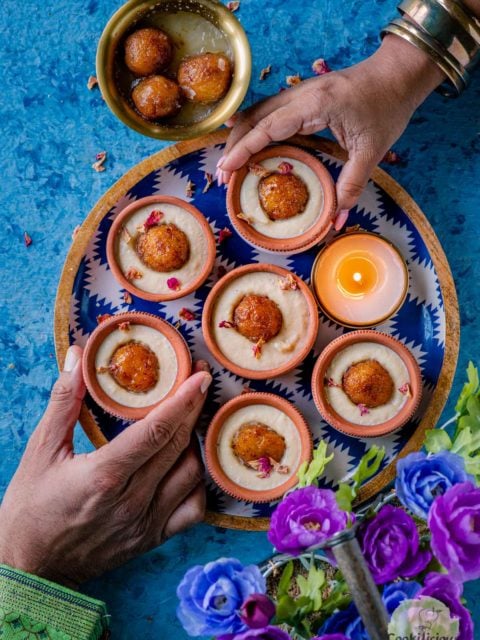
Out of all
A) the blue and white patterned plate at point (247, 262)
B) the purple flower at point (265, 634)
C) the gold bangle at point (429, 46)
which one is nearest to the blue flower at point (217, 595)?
the purple flower at point (265, 634)

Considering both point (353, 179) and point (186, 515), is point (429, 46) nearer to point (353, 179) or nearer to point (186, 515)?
point (353, 179)

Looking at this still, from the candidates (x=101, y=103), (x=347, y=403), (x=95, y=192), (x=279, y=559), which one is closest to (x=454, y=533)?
(x=279, y=559)

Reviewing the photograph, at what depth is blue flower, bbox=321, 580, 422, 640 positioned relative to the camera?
1296 mm

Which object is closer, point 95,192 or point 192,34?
point 192,34

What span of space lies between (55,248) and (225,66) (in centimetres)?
82

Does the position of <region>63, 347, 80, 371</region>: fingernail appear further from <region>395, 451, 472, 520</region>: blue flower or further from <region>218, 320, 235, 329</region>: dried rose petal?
<region>395, 451, 472, 520</region>: blue flower

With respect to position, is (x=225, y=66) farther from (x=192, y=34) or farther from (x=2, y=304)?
(x=2, y=304)

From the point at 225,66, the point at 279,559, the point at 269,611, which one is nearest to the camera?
the point at 269,611

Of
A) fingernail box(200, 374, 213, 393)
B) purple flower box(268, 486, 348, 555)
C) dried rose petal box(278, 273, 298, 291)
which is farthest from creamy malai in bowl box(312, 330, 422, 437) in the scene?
purple flower box(268, 486, 348, 555)

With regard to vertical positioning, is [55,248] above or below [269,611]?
above

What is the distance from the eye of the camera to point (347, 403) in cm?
209

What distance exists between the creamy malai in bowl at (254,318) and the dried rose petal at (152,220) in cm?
28

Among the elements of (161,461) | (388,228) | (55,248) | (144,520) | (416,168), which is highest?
(55,248)

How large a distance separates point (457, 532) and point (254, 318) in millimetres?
997
